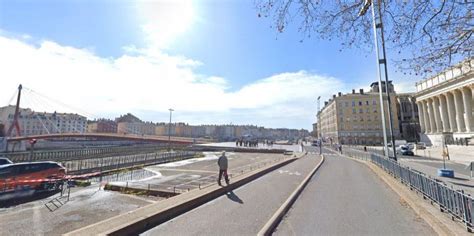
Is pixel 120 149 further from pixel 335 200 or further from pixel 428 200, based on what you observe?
pixel 428 200

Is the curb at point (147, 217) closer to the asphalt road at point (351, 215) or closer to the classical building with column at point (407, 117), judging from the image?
the asphalt road at point (351, 215)

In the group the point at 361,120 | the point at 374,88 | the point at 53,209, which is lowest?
the point at 53,209

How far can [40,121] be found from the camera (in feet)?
356

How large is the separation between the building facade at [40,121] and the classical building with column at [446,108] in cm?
12138

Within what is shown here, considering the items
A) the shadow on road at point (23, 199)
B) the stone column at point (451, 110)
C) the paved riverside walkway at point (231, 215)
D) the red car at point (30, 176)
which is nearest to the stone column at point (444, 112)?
the stone column at point (451, 110)

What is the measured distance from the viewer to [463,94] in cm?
5184

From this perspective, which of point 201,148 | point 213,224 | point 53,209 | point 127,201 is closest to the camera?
point 213,224

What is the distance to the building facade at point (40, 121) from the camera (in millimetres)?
92344

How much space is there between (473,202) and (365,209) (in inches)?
112

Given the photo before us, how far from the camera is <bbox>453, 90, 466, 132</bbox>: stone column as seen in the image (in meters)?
54.0

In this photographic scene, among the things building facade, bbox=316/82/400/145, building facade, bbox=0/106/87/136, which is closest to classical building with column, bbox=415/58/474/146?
building facade, bbox=316/82/400/145

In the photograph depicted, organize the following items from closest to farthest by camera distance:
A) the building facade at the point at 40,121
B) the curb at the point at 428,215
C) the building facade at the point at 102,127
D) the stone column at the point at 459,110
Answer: the curb at the point at 428,215
the stone column at the point at 459,110
the building facade at the point at 40,121
the building facade at the point at 102,127

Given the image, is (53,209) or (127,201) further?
(127,201)

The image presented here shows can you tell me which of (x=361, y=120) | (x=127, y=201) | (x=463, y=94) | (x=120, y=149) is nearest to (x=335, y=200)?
(x=127, y=201)
